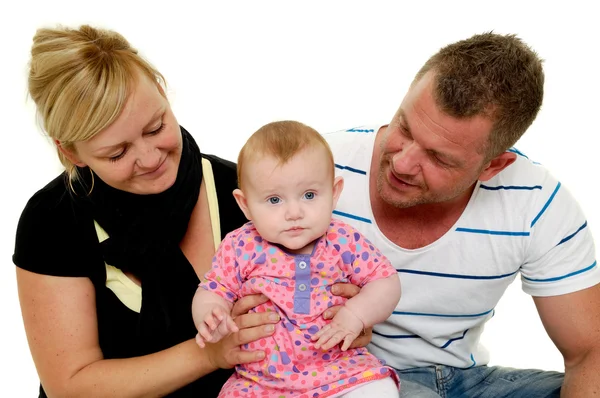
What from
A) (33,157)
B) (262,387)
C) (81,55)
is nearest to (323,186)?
(262,387)

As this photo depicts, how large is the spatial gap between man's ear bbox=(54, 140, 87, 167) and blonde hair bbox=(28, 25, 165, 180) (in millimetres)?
12

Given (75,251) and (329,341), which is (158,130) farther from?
(329,341)

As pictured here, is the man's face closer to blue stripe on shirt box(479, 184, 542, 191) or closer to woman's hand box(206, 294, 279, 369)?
blue stripe on shirt box(479, 184, 542, 191)

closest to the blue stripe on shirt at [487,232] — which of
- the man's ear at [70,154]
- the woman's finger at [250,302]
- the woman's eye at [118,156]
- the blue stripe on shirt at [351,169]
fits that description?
the blue stripe on shirt at [351,169]

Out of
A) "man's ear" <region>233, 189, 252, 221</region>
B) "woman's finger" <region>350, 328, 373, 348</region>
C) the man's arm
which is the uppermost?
"man's ear" <region>233, 189, 252, 221</region>

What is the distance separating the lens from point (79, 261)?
2.65 metres

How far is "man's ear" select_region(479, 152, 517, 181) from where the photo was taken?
277cm

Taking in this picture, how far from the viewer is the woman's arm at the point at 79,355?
2.62 meters

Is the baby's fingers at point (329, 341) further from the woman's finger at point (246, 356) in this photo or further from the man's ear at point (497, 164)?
the man's ear at point (497, 164)

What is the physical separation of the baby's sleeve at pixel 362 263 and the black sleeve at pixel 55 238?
0.81 m

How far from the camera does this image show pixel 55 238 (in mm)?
2633

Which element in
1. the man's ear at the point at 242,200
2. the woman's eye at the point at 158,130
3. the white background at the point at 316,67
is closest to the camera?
the man's ear at the point at 242,200

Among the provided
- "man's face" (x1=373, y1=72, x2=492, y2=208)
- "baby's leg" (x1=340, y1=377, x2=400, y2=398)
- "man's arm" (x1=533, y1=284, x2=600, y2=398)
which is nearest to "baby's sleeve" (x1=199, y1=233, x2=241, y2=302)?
"baby's leg" (x1=340, y1=377, x2=400, y2=398)

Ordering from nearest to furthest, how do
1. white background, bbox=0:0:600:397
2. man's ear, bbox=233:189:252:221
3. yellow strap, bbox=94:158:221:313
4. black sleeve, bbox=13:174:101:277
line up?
1. man's ear, bbox=233:189:252:221
2. black sleeve, bbox=13:174:101:277
3. yellow strap, bbox=94:158:221:313
4. white background, bbox=0:0:600:397
